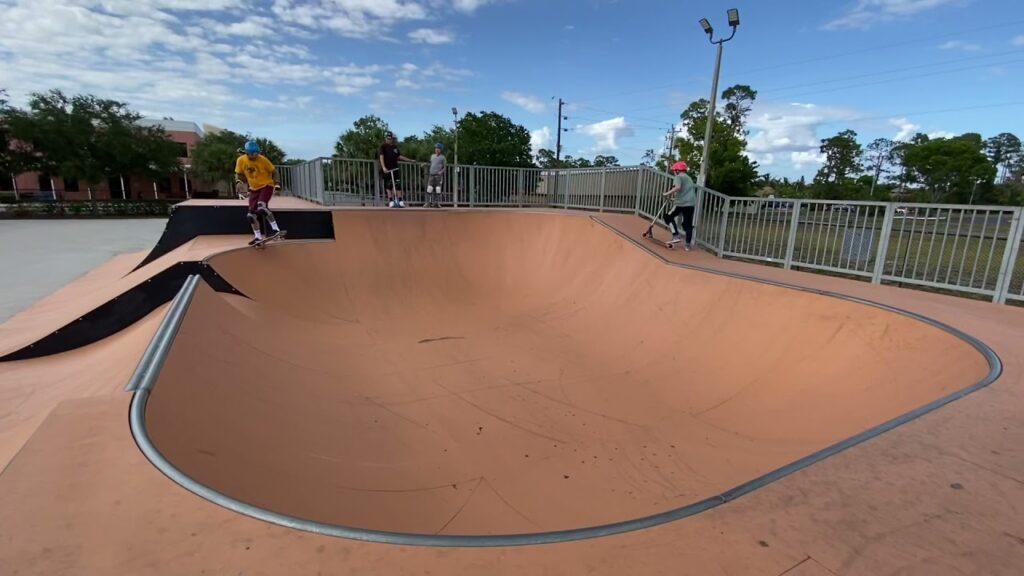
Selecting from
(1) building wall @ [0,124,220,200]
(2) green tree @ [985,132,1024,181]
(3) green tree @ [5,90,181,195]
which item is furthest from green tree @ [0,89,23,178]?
(2) green tree @ [985,132,1024,181]

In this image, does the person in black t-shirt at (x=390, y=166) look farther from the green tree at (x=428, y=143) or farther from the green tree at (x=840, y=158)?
the green tree at (x=840, y=158)

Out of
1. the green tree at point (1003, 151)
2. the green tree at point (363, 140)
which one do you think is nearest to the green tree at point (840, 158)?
the green tree at point (1003, 151)

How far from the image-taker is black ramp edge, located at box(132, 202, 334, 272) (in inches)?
360

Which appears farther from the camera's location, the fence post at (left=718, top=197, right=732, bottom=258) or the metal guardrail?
the fence post at (left=718, top=197, right=732, bottom=258)

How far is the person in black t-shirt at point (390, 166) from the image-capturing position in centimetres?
1171

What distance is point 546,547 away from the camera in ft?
6.01

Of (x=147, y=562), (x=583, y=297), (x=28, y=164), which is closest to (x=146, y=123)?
(x=28, y=164)

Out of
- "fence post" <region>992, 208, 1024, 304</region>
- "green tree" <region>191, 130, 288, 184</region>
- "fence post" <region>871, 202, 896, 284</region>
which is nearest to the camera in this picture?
"fence post" <region>992, 208, 1024, 304</region>

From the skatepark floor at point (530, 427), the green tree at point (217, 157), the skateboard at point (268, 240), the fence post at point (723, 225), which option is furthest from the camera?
the green tree at point (217, 157)

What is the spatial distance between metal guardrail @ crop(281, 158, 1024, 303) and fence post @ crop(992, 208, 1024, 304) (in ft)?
0.04

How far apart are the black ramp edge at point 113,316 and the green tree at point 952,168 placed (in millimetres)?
73771

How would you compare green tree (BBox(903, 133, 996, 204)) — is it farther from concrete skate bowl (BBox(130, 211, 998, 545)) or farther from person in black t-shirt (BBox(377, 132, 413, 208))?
person in black t-shirt (BBox(377, 132, 413, 208))

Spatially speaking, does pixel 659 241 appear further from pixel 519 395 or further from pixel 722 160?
pixel 722 160

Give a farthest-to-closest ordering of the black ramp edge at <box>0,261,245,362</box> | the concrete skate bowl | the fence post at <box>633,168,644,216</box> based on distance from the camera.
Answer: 1. the fence post at <box>633,168,644,216</box>
2. the black ramp edge at <box>0,261,245,362</box>
3. the concrete skate bowl
